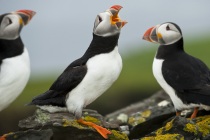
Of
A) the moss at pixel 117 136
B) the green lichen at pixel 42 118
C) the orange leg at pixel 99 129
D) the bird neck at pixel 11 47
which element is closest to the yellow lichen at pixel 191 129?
the moss at pixel 117 136

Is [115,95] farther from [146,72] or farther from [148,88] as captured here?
[146,72]

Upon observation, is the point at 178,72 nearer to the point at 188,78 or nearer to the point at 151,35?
the point at 188,78

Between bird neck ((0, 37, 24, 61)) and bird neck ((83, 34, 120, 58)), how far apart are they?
141cm

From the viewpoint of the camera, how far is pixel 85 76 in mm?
9852

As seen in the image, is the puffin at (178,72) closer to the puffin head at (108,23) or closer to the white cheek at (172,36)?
the white cheek at (172,36)

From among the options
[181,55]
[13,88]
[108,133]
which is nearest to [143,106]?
[181,55]

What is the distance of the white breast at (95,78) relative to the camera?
9.74 meters

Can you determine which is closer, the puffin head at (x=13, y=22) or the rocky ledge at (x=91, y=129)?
the rocky ledge at (x=91, y=129)

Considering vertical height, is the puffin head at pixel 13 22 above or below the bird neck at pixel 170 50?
above

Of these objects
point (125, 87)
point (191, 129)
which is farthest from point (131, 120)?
point (125, 87)

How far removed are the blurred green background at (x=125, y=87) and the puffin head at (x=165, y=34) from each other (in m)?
6.33

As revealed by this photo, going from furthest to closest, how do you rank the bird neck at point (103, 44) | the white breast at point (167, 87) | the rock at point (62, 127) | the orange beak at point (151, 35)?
1. the orange beak at point (151, 35)
2. the white breast at point (167, 87)
3. the bird neck at point (103, 44)
4. the rock at point (62, 127)

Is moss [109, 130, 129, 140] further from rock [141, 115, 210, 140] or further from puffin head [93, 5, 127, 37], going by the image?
puffin head [93, 5, 127, 37]

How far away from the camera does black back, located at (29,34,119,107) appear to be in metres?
9.88
